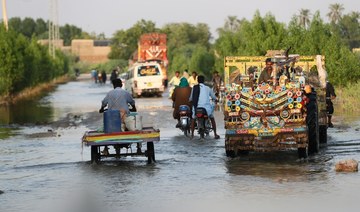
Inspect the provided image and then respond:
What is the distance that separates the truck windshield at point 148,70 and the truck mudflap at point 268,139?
34508mm

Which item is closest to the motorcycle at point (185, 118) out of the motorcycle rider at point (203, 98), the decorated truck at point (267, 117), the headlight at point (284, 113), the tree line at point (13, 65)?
the motorcycle rider at point (203, 98)

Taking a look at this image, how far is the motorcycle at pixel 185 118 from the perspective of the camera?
78.1ft

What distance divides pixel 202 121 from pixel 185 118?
982 mm

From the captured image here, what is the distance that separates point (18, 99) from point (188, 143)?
33867mm

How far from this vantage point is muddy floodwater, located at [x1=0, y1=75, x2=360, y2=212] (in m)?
12.2

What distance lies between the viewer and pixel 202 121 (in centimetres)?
2295

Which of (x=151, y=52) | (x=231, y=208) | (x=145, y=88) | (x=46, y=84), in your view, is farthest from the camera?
(x=46, y=84)

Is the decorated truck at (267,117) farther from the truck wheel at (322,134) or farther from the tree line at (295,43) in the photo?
the tree line at (295,43)

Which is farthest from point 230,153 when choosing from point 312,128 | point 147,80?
point 147,80

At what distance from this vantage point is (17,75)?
5206 centimetres

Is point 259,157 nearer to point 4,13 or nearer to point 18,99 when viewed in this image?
point 18,99

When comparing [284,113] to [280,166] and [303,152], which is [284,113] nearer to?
[303,152]

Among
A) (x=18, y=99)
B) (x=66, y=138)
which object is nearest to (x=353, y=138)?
(x=66, y=138)

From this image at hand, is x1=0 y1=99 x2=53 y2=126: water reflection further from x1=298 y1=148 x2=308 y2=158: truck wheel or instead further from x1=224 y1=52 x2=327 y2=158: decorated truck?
x1=298 y1=148 x2=308 y2=158: truck wheel
